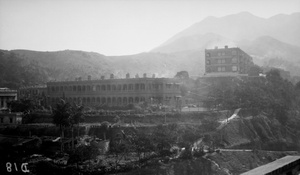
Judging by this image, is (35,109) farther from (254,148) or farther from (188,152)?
(254,148)

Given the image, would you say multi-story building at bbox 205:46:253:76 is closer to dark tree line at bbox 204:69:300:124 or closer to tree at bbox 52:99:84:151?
dark tree line at bbox 204:69:300:124

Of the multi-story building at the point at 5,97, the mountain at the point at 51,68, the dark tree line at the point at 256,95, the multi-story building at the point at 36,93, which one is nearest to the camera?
the dark tree line at the point at 256,95

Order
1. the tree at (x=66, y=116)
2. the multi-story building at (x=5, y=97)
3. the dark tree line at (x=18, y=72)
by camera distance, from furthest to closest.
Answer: the dark tree line at (x=18, y=72)
the multi-story building at (x=5, y=97)
the tree at (x=66, y=116)

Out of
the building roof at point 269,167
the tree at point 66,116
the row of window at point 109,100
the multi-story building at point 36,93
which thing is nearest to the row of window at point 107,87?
the row of window at point 109,100

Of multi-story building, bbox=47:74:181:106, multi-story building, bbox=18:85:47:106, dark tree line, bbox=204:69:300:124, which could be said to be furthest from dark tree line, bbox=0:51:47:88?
dark tree line, bbox=204:69:300:124

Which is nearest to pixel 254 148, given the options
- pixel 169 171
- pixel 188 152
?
pixel 188 152

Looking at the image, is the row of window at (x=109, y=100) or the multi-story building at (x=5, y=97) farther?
the multi-story building at (x=5, y=97)

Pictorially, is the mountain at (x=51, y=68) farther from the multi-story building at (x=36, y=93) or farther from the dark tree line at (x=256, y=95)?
the dark tree line at (x=256, y=95)

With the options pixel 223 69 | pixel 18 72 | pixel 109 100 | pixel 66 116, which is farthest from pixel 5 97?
pixel 223 69

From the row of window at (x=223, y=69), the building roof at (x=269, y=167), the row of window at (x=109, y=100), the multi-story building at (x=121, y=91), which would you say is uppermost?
the row of window at (x=223, y=69)
